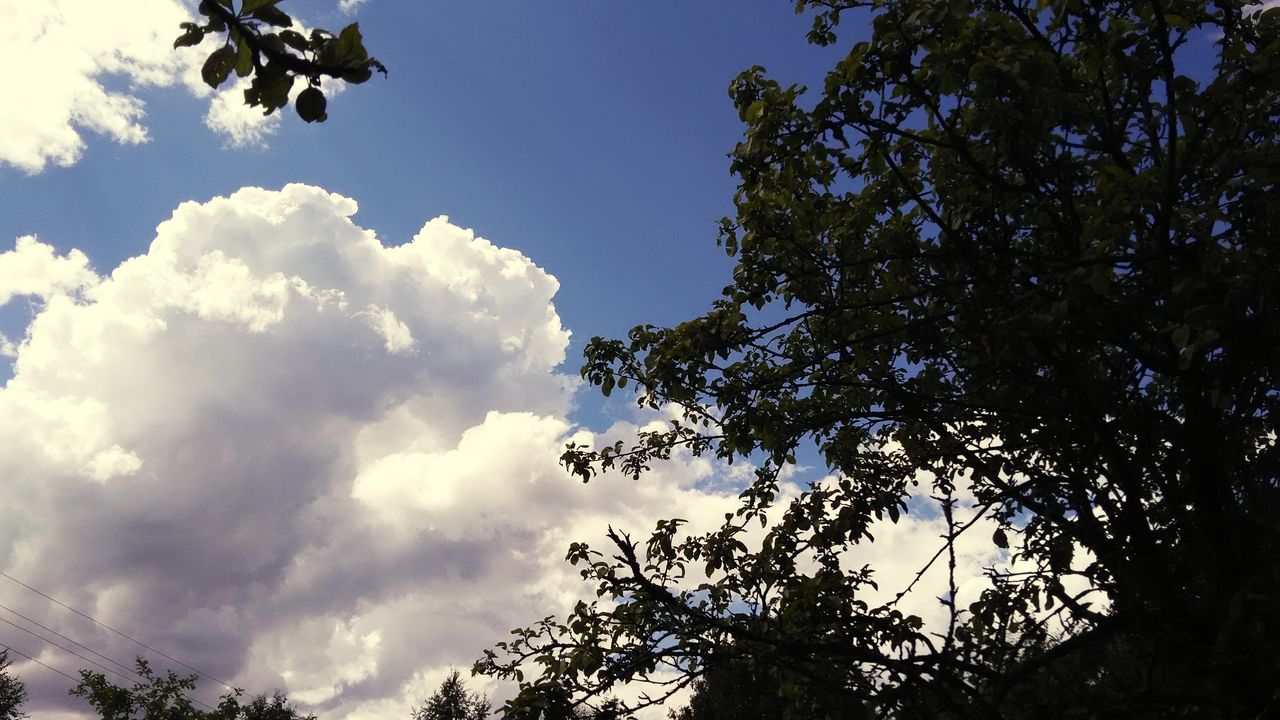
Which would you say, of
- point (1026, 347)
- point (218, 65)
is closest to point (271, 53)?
point (218, 65)

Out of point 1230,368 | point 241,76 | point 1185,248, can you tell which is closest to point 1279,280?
point 1185,248

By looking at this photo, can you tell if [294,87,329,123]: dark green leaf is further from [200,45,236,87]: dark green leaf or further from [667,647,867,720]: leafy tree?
[667,647,867,720]: leafy tree

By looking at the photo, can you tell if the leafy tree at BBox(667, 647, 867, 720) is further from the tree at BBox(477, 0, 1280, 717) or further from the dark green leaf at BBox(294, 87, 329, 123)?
the dark green leaf at BBox(294, 87, 329, 123)

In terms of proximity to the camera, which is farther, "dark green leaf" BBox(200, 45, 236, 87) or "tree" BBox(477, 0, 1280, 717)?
"tree" BBox(477, 0, 1280, 717)

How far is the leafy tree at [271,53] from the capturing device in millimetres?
→ 1733

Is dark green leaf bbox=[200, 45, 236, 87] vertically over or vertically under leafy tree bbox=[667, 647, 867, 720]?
over

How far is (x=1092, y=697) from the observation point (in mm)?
6055

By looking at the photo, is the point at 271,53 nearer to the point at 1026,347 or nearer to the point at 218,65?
the point at 218,65

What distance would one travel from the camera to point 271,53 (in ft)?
6.05

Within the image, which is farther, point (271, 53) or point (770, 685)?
point (770, 685)

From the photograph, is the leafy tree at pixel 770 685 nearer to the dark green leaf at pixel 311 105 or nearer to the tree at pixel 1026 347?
the tree at pixel 1026 347

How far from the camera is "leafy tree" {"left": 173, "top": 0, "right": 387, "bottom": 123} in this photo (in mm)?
1733

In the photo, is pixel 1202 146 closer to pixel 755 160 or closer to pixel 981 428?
pixel 981 428

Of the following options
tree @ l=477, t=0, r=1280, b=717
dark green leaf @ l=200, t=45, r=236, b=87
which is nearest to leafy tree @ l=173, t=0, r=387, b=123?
dark green leaf @ l=200, t=45, r=236, b=87
